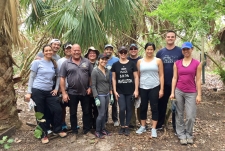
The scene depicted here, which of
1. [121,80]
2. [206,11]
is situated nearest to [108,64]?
[121,80]

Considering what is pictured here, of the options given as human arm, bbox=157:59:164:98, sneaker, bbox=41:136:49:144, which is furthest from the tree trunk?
human arm, bbox=157:59:164:98

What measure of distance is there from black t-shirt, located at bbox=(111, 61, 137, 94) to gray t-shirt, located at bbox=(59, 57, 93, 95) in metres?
0.56

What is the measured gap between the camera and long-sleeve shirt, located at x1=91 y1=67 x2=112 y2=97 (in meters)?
4.01

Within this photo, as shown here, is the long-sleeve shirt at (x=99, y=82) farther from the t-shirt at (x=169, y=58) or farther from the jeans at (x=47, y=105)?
the t-shirt at (x=169, y=58)

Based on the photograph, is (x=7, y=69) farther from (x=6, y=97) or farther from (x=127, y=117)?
(x=127, y=117)

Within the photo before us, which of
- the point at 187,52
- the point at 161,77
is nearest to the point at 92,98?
the point at 161,77

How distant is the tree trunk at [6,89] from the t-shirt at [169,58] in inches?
115

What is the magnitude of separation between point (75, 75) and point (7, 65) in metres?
1.38

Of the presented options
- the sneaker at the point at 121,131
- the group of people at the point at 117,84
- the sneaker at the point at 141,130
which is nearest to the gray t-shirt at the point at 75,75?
the group of people at the point at 117,84

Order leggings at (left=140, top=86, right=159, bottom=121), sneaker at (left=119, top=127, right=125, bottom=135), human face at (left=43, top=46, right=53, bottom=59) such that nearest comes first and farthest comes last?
1. human face at (left=43, top=46, right=53, bottom=59)
2. leggings at (left=140, top=86, right=159, bottom=121)
3. sneaker at (left=119, top=127, right=125, bottom=135)

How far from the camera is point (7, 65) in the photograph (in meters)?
4.24

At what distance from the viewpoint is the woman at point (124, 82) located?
4.12 metres

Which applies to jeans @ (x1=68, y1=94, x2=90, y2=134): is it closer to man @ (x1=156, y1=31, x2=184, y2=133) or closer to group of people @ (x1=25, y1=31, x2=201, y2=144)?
group of people @ (x1=25, y1=31, x2=201, y2=144)

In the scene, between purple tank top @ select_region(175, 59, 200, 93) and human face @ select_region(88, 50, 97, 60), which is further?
human face @ select_region(88, 50, 97, 60)
